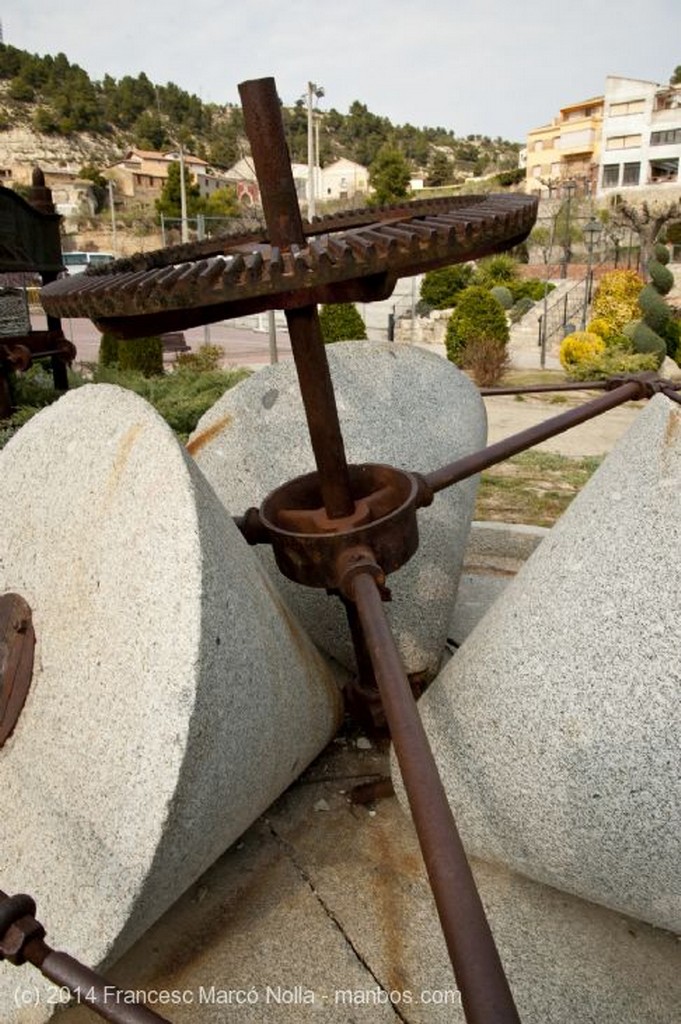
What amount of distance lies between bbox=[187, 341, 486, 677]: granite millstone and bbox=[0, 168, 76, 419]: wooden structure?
15.0ft

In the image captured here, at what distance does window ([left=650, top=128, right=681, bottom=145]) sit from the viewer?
152 feet

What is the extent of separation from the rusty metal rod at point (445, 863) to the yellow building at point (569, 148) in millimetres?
55464

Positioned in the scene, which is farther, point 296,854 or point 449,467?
point 449,467

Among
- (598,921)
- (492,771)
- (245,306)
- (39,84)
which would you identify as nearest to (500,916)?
(598,921)

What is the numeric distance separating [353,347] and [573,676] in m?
1.94

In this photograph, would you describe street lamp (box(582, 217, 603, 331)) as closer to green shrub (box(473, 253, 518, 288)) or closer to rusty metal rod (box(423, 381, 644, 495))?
green shrub (box(473, 253, 518, 288))

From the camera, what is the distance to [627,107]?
48469 mm

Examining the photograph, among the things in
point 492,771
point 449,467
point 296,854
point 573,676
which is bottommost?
point 296,854

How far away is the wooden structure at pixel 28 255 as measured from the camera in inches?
279

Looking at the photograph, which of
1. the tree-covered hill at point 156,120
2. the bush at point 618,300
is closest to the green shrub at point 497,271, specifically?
the bush at point 618,300

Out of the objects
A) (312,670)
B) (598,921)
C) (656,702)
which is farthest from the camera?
(312,670)

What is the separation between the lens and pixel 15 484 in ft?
7.38

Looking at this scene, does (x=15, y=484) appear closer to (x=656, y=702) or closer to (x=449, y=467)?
(x=449, y=467)

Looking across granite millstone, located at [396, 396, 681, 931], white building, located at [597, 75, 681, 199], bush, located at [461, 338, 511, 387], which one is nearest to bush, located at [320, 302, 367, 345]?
bush, located at [461, 338, 511, 387]
